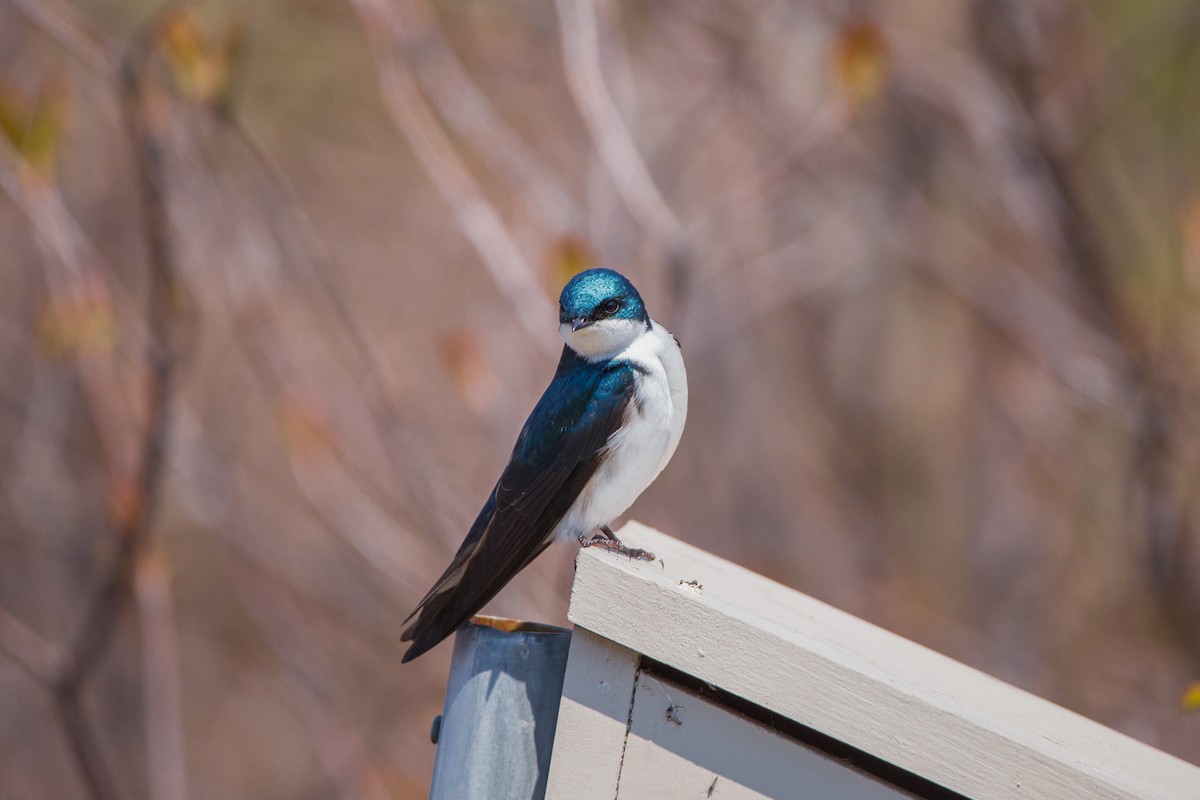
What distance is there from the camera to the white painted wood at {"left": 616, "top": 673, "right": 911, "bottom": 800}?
1366 millimetres

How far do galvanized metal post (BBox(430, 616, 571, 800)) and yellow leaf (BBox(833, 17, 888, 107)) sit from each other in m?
1.58

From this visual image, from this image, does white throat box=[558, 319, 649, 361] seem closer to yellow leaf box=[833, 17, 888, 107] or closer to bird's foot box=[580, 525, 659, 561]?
bird's foot box=[580, 525, 659, 561]

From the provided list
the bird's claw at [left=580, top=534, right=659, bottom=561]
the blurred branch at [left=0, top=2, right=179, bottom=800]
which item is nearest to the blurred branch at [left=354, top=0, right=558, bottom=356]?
the blurred branch at [left=0, top=2, right=179, bottom=800]

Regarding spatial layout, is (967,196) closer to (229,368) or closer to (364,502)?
(364,502)

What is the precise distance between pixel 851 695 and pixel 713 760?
20 cm

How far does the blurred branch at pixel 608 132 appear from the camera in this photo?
8.46ft

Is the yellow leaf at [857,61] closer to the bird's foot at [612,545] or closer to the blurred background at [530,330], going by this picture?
the blurred background at [530,330]

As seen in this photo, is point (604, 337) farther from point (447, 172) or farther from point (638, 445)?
point (447, 172)

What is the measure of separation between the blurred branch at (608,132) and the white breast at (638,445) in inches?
29.6

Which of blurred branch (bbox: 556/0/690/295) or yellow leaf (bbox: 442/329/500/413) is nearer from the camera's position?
blurred branch (bbox: 556/0/690/295)

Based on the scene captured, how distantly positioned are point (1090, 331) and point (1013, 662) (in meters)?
1.45

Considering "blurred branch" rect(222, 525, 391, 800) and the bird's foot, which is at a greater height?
"blurred branch" rect(222, 525, 391, 800)

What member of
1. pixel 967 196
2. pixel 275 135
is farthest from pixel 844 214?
pixel 275 135

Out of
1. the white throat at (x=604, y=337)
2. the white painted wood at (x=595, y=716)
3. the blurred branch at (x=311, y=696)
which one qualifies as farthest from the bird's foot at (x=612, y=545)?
the blurred branch at (x=311, y=696)
